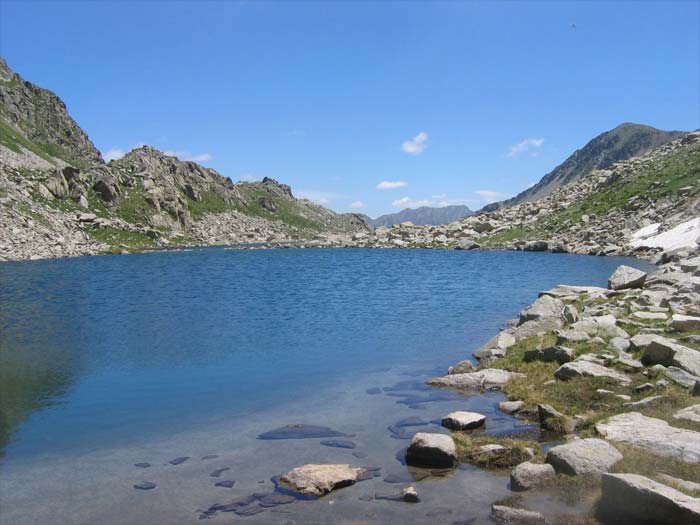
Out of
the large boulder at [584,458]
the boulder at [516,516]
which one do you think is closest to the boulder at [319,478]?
the boulder at [516,516]

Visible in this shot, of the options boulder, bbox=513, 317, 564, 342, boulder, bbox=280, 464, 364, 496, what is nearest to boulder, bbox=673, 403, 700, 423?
boulder, bbox=280, 464, 364, 496

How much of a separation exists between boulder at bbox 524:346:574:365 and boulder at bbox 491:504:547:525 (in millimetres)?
11375

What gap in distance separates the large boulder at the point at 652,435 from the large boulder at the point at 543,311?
13.6 m

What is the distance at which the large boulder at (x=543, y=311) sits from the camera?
29.2 meters

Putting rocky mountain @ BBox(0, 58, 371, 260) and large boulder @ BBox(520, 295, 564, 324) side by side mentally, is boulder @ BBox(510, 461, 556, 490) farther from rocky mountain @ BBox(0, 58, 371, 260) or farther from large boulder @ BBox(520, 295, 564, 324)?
rocky mountain @ BBox(0, 58, 371, 260)

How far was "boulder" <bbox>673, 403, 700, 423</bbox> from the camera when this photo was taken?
14446mm

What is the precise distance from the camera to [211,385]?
75.2 ft

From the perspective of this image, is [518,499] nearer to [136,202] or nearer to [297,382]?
[297,382]

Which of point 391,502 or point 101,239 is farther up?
point 101,239

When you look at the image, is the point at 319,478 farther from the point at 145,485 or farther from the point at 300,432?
the point at 145,485

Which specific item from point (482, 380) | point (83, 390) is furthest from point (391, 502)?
point (83, 390)

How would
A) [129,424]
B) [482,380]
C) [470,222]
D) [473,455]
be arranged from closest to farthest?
[473,455] < [129,424] < [482,380] < [470,222]

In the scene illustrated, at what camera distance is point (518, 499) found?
1210 cm

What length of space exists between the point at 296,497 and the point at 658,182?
4155 inches
